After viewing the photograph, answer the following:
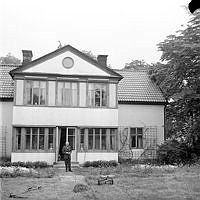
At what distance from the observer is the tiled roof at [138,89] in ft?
99.1

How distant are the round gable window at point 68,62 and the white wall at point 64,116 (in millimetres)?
2939

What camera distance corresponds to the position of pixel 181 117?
93.4 ft

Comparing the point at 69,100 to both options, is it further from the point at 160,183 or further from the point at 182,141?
the point at 160,183

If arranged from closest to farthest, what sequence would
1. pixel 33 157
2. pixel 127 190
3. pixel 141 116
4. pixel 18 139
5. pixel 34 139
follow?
pixel 127 190
pixel 33 157
pixel 18 139
pixel 34 139
pixel 141 116

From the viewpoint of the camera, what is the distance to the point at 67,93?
26.8m

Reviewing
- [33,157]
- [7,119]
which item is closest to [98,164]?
[33,157]

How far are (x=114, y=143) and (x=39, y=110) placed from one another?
18.3 ft

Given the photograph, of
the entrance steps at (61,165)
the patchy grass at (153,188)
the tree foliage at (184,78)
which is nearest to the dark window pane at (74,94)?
the entrance steps at (61,165)

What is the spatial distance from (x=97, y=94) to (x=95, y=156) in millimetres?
4213

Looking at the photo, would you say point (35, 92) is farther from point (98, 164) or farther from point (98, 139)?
point (98, 164)

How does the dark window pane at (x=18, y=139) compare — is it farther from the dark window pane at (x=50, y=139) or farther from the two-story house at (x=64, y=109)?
the dark window pane at (x=50, y=139)

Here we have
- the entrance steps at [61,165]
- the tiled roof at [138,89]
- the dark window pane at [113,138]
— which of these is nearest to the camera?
the entrance steps at [61,165]

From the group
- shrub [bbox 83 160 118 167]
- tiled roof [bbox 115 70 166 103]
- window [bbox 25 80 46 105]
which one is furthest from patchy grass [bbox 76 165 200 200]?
tiled roof [bbox 115 70 166 103]

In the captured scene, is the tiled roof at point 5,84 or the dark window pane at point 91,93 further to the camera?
the tiled roof at point 5,84
